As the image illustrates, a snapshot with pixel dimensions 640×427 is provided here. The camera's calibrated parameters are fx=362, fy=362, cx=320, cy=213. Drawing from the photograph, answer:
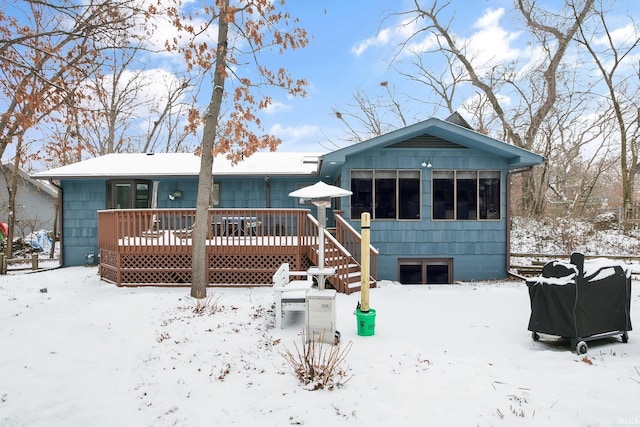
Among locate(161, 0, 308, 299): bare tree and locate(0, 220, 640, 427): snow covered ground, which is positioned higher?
locate(161, 0, 308, 299): bare tree

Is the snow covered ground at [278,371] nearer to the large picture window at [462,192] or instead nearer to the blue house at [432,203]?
the blue house at [432,203]

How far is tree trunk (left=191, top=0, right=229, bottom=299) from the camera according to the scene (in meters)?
7.06

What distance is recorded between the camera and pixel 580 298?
438cm

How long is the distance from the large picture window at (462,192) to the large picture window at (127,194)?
8987 millimetres

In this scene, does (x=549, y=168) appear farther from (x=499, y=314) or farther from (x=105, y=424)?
(x=105, y=424)

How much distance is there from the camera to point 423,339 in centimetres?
502

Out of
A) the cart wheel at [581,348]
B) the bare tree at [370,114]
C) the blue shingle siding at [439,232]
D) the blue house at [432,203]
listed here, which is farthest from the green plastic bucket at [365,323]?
the bare tree at [370,114]

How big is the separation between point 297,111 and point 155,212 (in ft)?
28.3

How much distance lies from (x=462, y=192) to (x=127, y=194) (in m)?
10.3

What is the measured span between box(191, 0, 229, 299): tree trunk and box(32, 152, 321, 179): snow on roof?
3.90 metres

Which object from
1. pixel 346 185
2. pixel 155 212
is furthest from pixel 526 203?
pixel 155 212

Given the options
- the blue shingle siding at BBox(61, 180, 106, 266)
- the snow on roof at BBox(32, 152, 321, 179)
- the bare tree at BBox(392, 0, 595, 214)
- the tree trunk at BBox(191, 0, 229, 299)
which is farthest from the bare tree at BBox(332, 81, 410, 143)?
the tree trunk at BBox(191, 0, 229, 299)

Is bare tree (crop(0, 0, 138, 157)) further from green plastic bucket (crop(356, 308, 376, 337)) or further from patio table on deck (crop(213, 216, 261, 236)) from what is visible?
green plastic bucket (crop(356, 308, 376, 337))

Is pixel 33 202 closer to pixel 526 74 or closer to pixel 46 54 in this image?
pixel 46 54
